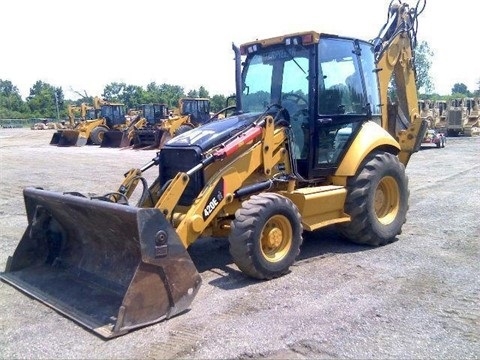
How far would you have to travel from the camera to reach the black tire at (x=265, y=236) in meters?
5.08

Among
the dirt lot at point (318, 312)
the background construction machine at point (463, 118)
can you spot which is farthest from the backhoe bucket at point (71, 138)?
the dirt lot at point (318, 312)

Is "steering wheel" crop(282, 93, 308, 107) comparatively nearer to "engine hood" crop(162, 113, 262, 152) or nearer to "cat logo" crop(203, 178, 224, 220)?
"engine hood" crop(162, 113, 262, 152)

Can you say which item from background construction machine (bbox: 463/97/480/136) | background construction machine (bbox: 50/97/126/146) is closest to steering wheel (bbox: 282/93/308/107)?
background construction machine (bbox: 50/97/126/146)

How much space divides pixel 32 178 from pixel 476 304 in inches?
508

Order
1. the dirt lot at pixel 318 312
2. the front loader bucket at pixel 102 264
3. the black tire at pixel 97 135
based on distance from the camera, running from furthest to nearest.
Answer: the black tire at pixel 97 135 < the front loader bucket at pixel 102 264 < the dirt lot at pixel 318 312

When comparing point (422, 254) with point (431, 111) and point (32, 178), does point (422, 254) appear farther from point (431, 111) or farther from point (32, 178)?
point (431, 111)

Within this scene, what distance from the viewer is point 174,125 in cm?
2708

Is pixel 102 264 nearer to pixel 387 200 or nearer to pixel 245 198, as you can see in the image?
pixel 245 198

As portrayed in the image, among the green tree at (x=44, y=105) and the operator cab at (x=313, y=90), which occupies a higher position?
the green tree at (x=44, y=105)

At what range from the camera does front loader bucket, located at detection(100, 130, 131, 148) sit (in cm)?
2830

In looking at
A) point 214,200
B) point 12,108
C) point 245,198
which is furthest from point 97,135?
Result: point 12,108

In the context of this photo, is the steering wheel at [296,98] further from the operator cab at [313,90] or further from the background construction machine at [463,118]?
the background construction machine at [463,118]

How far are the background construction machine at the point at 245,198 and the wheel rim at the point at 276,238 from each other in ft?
0.04

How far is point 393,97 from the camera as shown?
8703 mm
